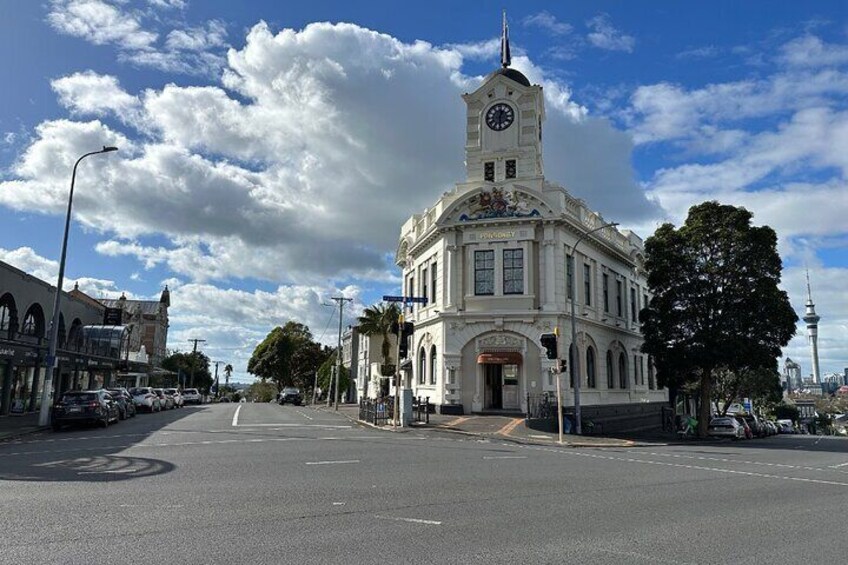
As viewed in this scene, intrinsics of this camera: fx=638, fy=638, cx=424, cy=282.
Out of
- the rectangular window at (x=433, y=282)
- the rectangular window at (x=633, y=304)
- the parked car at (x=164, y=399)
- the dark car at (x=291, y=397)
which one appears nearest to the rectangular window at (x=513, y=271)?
the rectangular window at (x=433, y=282)

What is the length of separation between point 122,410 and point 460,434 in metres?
15.8

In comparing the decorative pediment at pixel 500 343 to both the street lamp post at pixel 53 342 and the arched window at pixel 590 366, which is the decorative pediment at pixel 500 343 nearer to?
the arched window at pixel 590 366

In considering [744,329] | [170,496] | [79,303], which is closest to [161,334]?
[79,303]

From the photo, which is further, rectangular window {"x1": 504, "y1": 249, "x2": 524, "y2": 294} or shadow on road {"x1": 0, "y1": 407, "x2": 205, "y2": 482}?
rectangular window {"x1": 504, "y1": 249, "x2": 524, "y2": 294}

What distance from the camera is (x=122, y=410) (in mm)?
29172

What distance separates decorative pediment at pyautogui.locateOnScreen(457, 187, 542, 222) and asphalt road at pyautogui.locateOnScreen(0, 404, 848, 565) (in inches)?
726

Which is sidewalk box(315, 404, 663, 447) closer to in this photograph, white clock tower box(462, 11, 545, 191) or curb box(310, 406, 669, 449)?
curb box(310, 406, 669, 449)

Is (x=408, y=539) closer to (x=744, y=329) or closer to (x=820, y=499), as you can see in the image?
(x=820, y=499)

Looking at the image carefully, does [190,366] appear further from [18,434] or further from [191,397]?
[18,434]

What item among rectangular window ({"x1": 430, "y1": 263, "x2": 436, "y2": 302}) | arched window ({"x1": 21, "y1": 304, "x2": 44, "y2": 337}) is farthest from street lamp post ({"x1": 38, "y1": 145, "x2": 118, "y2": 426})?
rectangular window ({"x1": 430, "y1": 263, "x2": 436, "y2": 302})

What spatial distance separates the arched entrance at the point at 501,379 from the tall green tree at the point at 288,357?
51.1 meters

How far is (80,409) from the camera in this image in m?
23.8

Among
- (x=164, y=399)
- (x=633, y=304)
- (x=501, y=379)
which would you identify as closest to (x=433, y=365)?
(x=501, y=379)

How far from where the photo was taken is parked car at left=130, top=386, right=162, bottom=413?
3719 cm
